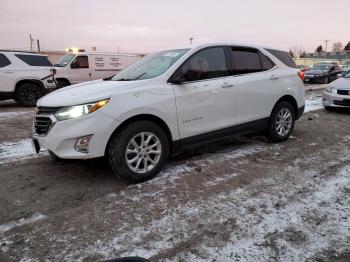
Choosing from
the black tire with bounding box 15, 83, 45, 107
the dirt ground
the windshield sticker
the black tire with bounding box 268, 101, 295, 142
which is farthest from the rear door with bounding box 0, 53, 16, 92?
the black tire with bounding box 268, 101, 295, 142

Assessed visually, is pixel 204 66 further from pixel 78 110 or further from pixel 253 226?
pixel 253 226

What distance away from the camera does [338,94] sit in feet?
30.8

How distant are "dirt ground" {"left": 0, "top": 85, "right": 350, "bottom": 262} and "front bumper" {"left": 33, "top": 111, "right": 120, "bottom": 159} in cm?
51

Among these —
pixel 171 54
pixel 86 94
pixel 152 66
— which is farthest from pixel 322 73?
pixel 86 94

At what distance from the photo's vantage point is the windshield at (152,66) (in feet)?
15.0

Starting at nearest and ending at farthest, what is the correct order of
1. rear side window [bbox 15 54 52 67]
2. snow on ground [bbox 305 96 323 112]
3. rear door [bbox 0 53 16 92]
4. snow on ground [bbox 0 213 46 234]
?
snow on ground [bbox 0 213 46 234]
snow on ground [bbox 305 96 323 112]
rear door [bbox 0 53 16 92]
rear side window [bbox 15 54 52 67]

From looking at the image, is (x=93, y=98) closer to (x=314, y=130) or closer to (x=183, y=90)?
(x=183, y=90)

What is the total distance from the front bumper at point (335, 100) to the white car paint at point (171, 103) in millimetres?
4215

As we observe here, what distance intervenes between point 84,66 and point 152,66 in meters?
10.5

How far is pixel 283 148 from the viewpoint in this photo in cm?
575

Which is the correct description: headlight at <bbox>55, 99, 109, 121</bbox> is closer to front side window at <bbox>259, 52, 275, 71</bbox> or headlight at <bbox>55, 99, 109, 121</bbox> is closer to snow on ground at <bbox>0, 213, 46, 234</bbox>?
snow on ground at <bbox>0, 213, 46, 234</bbox>

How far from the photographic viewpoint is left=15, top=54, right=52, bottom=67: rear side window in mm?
11188

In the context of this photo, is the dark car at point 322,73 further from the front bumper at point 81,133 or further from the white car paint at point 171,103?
the front bumper at point 81,133

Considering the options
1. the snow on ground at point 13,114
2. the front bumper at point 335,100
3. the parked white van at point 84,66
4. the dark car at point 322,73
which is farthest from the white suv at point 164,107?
the dark car at point 322,73
